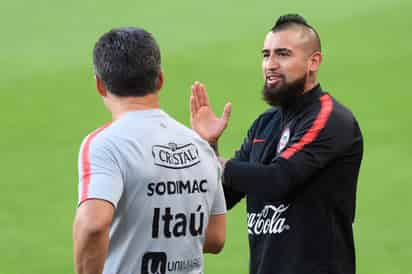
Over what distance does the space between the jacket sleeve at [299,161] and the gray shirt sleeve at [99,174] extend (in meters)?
1.31

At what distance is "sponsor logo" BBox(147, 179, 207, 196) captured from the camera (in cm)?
348

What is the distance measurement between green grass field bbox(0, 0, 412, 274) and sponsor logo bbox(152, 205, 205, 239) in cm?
387

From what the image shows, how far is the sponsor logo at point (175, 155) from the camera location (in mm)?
3516

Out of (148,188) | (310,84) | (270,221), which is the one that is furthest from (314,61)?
(148,188)

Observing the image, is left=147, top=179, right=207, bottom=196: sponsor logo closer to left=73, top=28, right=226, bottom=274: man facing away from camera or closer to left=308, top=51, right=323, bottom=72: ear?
left=73, top=28, right=226, bottom=274: man facing away from camera

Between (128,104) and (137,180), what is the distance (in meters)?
0.28

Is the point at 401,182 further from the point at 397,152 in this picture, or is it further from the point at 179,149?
the point at 179,149

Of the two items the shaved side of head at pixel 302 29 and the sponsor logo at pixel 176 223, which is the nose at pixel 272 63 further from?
the sponsor logo at pixel 176 223

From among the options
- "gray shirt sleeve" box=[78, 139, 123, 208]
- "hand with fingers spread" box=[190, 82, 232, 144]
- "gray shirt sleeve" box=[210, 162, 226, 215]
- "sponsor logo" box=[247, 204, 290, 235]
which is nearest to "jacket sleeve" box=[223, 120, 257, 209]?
"sponsor logo" box=[247, 204, 290, 235]

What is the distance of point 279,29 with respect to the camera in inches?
199

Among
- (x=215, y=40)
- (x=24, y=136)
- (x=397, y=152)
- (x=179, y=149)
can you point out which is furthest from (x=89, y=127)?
(x=179, y=149)

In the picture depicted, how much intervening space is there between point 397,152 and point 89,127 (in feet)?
8.95

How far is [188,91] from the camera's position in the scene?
9.99 m

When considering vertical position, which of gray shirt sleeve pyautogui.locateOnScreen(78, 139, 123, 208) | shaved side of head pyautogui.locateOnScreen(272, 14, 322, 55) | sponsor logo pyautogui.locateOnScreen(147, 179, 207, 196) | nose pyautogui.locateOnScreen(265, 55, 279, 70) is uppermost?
shaved side of head pyautogui.locateOnScreen(272, 14, 322, 55)
